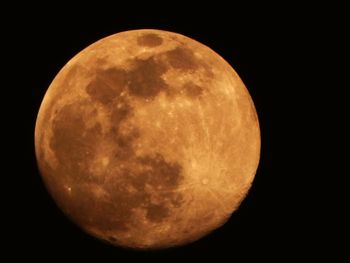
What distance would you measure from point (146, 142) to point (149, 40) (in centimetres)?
105

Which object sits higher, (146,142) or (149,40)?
(149,40)

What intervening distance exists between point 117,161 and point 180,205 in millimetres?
663

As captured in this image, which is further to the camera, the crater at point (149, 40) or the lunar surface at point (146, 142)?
the crater at point (149, 40)

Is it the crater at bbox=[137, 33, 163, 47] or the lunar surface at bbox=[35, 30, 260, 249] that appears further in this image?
the crater at bbox=[137, 33, 163, 47]

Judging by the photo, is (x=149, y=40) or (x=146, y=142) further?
(x=149, y=40)

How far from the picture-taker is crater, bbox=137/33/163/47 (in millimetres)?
4027

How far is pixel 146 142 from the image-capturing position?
3.59 meters

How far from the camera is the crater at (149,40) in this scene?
4.03 metres

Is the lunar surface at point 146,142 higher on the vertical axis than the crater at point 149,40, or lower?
lower

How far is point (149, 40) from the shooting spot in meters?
4.08

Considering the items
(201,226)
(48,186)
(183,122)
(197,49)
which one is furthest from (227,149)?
(48,186)

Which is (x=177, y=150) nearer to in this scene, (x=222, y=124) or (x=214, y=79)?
(x=222, y=124)

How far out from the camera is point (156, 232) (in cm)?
386

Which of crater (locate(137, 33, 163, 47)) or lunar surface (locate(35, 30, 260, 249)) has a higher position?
crater (locate(137, 33, 163, 47))
